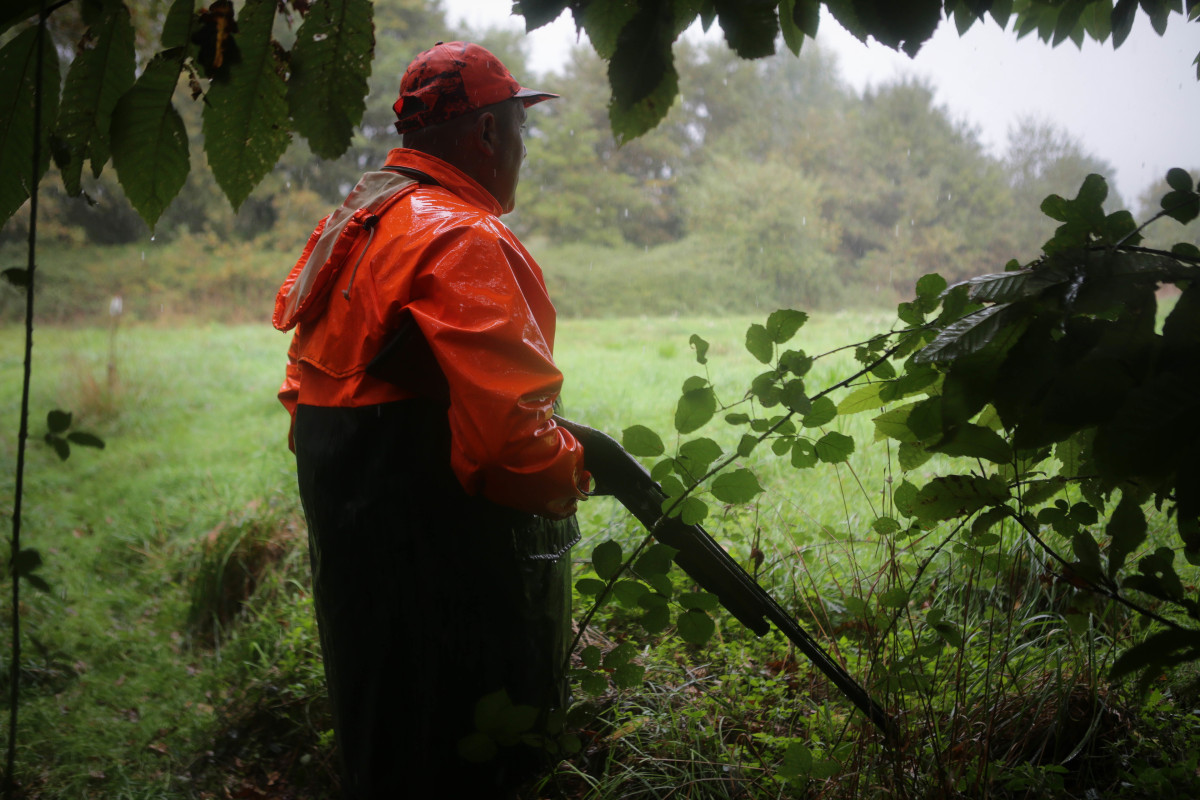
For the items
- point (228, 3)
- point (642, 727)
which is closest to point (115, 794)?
point (642, 727)

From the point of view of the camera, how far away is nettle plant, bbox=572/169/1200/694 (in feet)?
2.88

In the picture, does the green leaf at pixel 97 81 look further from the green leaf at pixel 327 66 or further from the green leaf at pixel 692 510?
the green leaf at pixel 692 510

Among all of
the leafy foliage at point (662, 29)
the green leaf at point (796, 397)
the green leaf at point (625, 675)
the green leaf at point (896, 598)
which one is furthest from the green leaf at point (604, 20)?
the green leaf at point (896, 598)

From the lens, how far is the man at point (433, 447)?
1396mm

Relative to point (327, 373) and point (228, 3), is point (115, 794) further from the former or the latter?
point (228, 3)

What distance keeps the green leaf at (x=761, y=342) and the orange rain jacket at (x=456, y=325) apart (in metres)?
0.38

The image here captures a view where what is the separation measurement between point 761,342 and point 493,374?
1.58 ft

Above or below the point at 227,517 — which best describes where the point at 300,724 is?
below

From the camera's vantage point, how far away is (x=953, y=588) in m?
2.91

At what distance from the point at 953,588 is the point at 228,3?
299 centimetres

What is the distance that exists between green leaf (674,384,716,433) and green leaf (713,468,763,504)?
0.36 ft

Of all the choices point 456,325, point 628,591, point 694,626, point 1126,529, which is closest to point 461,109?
point 456,325

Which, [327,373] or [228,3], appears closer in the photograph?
[228,3]

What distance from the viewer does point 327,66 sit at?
Answer: 0.85 m
